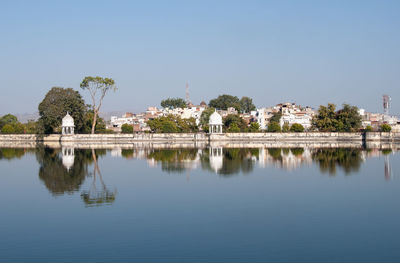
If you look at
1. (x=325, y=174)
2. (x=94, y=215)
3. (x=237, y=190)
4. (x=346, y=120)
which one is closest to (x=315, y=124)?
(x=346, y=120)

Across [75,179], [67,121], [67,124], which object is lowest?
[75,179]

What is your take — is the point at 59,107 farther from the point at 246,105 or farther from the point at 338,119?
the point at 246,105

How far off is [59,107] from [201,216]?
50501 mm

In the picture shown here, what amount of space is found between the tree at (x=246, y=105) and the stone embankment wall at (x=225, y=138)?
42.1m

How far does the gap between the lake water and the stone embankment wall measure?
3787 cm

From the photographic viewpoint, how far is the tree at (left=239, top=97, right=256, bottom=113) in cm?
10606

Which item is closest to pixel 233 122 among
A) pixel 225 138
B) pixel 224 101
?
pixel 225 138

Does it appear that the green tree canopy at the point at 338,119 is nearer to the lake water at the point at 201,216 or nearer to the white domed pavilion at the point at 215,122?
the white domed pavilion at the point at 215,122

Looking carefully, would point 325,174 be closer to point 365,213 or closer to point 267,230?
point 365,213

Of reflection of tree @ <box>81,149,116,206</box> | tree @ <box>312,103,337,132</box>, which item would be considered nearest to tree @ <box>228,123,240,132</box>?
tree @ <box>312,103,337,132</box>

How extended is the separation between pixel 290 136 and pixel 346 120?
23.1 feet

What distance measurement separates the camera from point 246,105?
107062 millimetres

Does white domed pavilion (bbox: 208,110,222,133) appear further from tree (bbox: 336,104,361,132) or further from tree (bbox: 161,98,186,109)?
tree (bbox: 161,98,186,109)

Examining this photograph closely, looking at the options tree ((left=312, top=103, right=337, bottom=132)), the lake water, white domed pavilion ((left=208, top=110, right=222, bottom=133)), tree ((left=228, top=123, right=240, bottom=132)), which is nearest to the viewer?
the lake water
